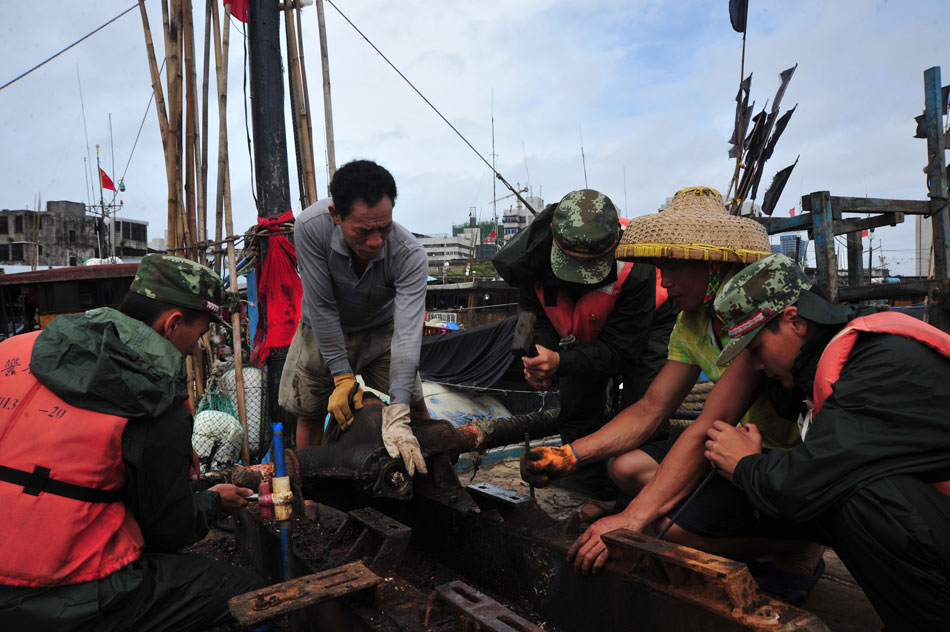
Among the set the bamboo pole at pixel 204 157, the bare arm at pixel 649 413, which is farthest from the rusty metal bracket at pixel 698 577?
the bamboo pole at pixel 204 157

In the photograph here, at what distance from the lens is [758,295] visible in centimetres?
172

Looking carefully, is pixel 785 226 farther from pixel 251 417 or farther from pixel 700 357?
pixel 251 417

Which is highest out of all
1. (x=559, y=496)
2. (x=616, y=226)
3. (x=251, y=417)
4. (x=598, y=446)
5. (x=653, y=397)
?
(x=616, y=226)

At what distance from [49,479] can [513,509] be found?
1544 millimetres

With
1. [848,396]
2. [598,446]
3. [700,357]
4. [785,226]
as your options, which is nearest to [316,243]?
[598,446]

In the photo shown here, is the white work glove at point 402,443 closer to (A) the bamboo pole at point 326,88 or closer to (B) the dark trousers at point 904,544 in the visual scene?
(B) the dark trousers at point 904,544

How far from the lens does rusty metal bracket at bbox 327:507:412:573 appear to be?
2.11 meters

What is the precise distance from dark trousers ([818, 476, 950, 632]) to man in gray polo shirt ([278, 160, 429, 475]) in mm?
1439

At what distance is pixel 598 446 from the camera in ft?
8.10

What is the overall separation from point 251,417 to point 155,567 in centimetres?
312

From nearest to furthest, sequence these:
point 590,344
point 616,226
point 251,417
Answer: point 616,226 < point 590,344 < point 251,417

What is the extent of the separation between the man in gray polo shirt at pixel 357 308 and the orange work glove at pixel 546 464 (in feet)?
1.35

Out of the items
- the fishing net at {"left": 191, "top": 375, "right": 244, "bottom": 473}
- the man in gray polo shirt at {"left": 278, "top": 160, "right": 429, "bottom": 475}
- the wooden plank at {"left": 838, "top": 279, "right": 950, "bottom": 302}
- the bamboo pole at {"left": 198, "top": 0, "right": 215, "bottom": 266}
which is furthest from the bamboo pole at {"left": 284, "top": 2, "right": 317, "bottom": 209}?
the wooden plank at {"left": 838, "top": 279, "right": 950, "bottom": 302}

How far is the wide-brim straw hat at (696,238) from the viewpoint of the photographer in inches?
89.7
